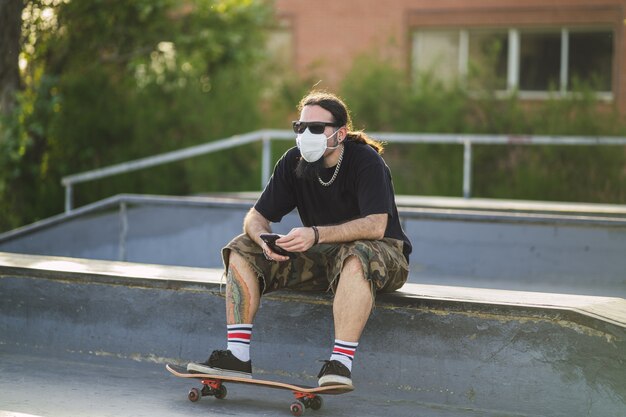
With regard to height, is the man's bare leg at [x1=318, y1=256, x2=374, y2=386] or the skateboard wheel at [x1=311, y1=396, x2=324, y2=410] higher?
the man's bare leg at [x1=318, y1=256, x2=374, y2=386]

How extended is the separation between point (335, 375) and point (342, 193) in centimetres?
99

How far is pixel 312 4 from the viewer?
70.3 feet

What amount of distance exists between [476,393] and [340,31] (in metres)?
16.8

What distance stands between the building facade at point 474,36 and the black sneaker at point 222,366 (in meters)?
14.2

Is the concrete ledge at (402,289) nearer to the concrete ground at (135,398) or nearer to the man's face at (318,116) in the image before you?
the concrete ground at (135,398)

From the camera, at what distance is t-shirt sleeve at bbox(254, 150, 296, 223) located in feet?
17.7

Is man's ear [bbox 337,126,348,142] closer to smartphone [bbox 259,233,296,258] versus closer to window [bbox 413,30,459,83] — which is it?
smartphone [bbox 259,233,296,258]

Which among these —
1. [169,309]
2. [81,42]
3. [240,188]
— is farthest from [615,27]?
[169,309]

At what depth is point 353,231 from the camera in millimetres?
5012

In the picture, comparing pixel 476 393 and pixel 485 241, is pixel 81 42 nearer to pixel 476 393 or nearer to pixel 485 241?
pixel 485 241

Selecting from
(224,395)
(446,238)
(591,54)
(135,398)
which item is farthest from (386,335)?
(591,54)

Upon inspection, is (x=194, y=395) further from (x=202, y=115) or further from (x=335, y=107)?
(x=202, y=115)

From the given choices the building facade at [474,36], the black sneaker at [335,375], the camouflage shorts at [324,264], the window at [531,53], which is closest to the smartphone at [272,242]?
the camouflage shorts at [324,264]

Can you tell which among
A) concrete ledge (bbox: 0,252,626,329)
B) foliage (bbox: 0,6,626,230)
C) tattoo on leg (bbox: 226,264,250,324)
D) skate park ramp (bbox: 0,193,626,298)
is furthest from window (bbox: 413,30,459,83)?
tattoo on leg (bbox: 226,264,250,324)
